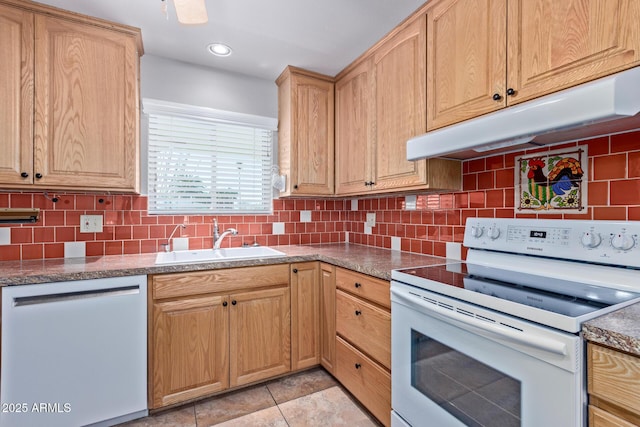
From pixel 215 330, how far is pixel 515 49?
6.78ft

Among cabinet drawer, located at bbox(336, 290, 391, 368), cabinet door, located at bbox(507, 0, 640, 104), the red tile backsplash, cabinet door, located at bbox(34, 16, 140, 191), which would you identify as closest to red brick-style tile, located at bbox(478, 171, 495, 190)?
the red tile backsplash

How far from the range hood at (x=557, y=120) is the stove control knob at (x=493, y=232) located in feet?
1.32

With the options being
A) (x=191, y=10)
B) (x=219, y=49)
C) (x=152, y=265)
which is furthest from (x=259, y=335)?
(x=219, y=49)

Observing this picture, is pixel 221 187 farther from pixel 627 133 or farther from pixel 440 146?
pixel 627 133

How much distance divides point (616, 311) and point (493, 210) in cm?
84

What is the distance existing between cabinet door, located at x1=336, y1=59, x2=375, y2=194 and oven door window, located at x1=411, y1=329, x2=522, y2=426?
114 centimetres

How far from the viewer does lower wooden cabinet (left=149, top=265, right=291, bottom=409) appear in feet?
5.72

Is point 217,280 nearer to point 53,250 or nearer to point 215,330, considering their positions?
point 215,330

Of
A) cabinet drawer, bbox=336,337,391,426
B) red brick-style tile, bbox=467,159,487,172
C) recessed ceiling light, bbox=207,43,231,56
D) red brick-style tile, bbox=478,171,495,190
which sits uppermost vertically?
recessed ceiling light, bbox=207,43,231,56

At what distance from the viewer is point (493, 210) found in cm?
168

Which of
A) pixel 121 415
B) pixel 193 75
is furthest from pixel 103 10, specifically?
pixel 121 415

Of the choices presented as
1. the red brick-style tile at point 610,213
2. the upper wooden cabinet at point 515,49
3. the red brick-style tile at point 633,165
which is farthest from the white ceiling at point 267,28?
the red brick-style tile at point 610,213

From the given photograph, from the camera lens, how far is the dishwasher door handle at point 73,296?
1.47m

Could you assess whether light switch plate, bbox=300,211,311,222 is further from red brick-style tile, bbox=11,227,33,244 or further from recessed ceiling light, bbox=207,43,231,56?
red brick-style tile, bbox=11,227,33,244
